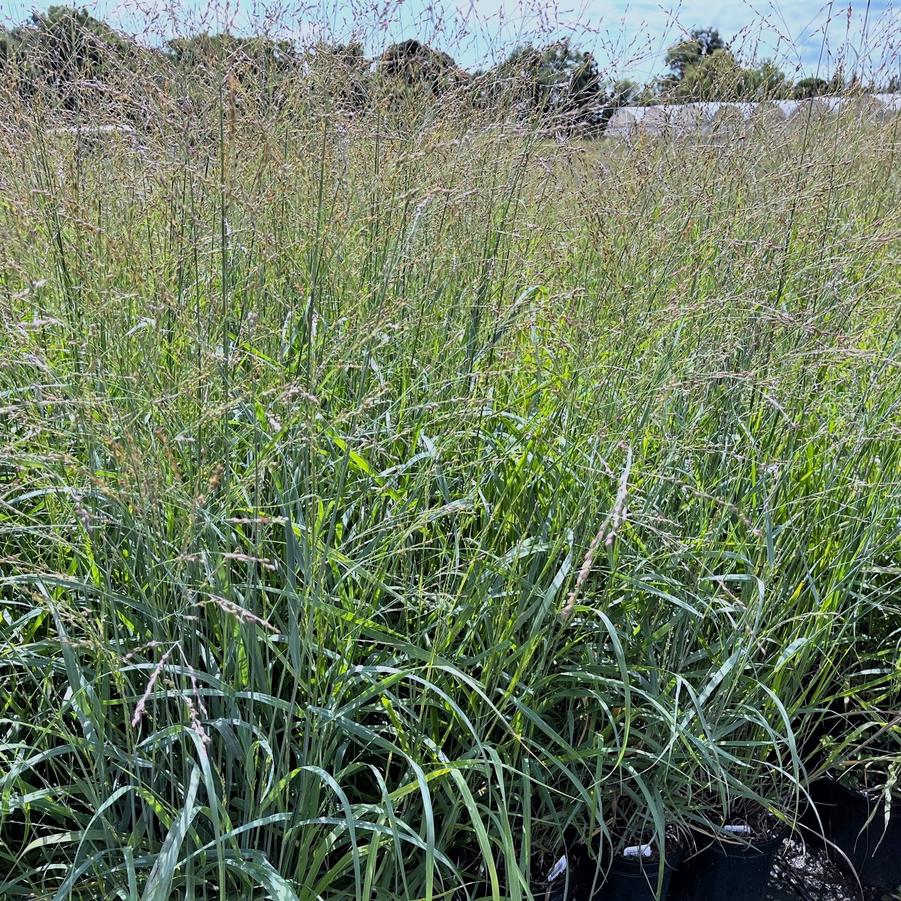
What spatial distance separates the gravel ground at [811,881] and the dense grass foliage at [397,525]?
13 centimetres

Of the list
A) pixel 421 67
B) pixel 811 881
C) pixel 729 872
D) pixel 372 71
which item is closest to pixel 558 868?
pixel 729 872

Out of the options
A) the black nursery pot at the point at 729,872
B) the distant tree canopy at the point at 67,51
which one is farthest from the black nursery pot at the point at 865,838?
the distant tree canopy at the point at 67,51

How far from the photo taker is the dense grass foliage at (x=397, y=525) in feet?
4.64

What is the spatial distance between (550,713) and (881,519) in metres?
0.85

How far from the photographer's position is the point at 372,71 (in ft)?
8.37

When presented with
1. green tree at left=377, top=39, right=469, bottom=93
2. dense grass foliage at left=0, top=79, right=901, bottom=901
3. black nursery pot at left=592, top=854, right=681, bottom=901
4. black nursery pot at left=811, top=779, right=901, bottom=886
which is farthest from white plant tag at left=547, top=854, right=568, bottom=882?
green tree at left=377, top=39, right=469, bottom=93

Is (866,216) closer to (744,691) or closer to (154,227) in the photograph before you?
(744,691)

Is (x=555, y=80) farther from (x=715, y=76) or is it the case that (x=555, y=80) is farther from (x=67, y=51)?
(x=67, y=51)

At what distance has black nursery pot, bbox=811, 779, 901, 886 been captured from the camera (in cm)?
211

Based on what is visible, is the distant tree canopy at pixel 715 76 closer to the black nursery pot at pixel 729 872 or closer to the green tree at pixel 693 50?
the green tree at pixel 693 50

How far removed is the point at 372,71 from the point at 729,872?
2.29 metres

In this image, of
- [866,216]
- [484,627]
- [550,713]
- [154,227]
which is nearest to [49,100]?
[154,227]

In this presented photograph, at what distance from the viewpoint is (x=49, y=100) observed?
104 inches

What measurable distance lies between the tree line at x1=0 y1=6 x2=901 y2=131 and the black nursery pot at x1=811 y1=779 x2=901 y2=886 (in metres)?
1.95
